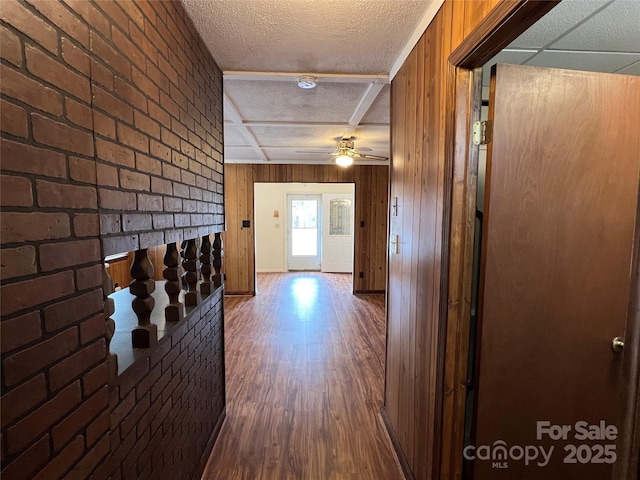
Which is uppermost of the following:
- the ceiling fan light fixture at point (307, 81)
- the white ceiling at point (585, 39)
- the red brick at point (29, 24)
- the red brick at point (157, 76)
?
the ceiling fan light fixture at point (307, 81)

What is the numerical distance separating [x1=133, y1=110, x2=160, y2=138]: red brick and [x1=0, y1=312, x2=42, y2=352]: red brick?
2.18ft

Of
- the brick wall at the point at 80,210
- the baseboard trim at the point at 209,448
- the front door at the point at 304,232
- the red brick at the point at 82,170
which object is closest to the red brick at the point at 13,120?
the brick wall at the point at 80,210

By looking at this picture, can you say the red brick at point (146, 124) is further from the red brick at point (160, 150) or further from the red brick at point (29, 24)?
the red brick at point (29, 24)

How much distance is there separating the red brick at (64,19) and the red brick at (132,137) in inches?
8.6

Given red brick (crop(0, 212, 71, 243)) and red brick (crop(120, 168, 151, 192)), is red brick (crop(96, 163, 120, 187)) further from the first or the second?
red brick (crop(0, 212, 71, 243))

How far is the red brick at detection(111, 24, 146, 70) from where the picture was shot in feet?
2.91

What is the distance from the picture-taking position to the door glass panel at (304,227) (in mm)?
7938

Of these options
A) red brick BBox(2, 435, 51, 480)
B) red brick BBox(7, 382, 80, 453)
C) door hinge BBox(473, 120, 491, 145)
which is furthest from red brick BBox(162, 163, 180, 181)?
door hinge BBox(473, 120, 491, 145)

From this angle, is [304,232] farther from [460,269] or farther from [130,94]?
[130,94]

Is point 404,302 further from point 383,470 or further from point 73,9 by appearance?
point 73,9

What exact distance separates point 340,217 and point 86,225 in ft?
23.2

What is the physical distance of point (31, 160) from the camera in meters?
0.61

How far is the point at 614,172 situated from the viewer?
1255 millimetres

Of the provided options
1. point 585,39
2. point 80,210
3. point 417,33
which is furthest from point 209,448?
point 585,39
